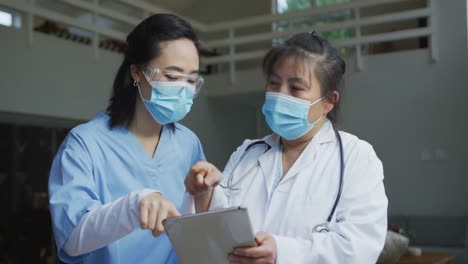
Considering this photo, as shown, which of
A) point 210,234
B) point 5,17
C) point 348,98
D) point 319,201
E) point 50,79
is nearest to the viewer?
point 210,234

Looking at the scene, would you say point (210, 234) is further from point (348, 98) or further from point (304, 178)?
point (348, 98)

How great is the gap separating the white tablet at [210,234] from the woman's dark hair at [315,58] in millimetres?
529

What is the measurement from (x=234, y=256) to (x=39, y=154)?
462cm

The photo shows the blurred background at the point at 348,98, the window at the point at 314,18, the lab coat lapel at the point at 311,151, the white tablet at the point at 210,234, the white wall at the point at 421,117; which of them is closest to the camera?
the white tablet at the point at 210,234

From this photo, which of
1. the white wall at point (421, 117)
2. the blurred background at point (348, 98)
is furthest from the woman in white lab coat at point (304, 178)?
the white wall at point (421, 117)

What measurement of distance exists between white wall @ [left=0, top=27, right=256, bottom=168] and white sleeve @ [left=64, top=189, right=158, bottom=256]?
11.7 feet

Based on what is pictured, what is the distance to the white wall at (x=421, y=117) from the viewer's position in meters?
5.47

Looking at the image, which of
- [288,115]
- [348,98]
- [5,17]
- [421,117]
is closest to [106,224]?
[288,115]

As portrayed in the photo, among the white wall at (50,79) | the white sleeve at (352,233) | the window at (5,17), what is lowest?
the white sleeve at (352,233)

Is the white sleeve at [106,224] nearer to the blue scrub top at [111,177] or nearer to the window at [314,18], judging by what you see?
the blue scrub top at [111,177]

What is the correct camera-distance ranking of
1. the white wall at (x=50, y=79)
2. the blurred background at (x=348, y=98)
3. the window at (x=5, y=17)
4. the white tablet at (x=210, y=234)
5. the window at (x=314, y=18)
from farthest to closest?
the window at (x=314, y=18)
the window at (x=5, y=17)
the blurred background at (x=348, y=98)
the white wall at (x=50, y=79)
the white tablet at (x=210, y=234)

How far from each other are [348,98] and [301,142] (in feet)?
16.2

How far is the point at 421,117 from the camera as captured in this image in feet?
18.6

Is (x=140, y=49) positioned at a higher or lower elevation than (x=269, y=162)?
higher
